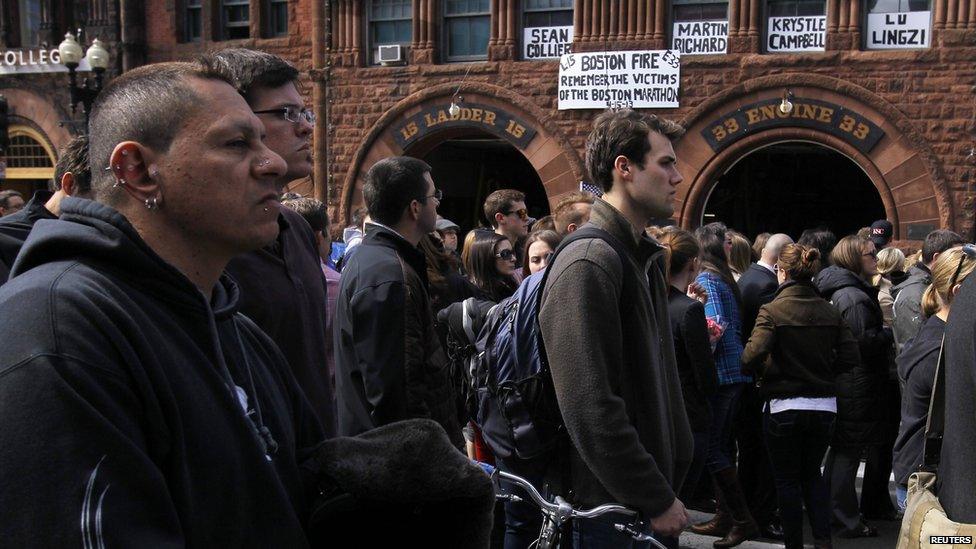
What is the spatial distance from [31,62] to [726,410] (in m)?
16.4

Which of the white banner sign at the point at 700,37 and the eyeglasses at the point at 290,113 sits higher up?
the white banner sign at the point at 700,37

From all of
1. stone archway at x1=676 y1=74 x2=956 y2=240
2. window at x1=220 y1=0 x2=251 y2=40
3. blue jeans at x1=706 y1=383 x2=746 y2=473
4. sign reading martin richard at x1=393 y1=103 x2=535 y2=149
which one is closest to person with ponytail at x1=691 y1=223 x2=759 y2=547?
blue jeans at x1=706 y1=383 x2=746 y2=473

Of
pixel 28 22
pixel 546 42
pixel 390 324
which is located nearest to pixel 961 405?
pixel 390 324

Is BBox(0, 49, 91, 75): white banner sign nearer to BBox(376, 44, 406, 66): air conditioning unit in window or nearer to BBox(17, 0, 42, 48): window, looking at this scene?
BBox(17, 0, 42, 48): window

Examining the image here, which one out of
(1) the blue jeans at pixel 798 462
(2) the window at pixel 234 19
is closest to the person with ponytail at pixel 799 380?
(1) the blue jeans at pixel 798 462

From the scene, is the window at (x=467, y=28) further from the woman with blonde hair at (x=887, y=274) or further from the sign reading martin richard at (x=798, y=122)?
the woman with blonde hair at (x=887, y=274)

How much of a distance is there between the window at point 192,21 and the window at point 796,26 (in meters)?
10.4

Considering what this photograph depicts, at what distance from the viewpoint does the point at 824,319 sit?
19.7 ft

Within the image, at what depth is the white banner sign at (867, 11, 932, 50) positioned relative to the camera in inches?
537

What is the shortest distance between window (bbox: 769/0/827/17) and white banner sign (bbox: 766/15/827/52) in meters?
0.06

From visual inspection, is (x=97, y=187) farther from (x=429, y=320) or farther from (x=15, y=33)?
(x=15, y=33)

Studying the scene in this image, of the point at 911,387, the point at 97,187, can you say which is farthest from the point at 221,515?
the point at 911,387

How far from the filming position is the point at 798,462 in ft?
19.4

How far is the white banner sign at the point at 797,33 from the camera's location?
1405 cm
